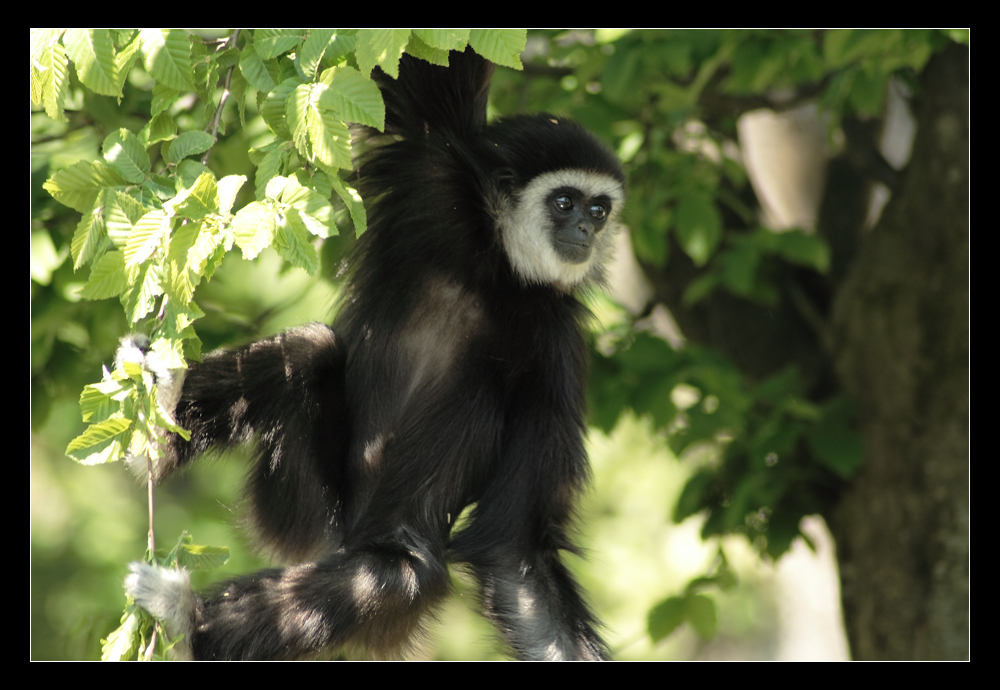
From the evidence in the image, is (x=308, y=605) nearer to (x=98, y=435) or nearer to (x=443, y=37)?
(x=98, y=435)

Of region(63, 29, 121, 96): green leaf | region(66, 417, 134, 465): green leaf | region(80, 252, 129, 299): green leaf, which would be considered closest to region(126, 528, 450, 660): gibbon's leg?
region(66, 417, 134, 465): green leaf

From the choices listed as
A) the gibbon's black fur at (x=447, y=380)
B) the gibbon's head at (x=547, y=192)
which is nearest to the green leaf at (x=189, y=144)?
the gibbon's black fur at (x=447, y=380)

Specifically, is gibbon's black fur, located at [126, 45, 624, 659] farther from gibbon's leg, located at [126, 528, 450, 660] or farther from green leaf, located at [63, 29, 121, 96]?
green leaf, located at [63, 29, 121, 96]

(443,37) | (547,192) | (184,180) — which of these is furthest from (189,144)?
(547,192)

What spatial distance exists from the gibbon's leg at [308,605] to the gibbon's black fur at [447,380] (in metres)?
0.16

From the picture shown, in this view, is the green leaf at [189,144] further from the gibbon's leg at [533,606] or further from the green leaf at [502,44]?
the gibbon's leg at [533,606]

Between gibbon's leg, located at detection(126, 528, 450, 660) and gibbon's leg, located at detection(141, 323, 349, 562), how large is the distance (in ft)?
1.63

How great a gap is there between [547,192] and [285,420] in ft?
4.80

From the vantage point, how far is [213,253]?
247cm

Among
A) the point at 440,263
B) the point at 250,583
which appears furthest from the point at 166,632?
the point at 440,263

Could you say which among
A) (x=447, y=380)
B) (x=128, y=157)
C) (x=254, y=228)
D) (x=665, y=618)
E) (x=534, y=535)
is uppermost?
(x=128, y=157)

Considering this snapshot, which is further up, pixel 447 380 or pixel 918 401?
pixel 447 380

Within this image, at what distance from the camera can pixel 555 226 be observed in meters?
4.13

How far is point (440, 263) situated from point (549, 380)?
669mm
